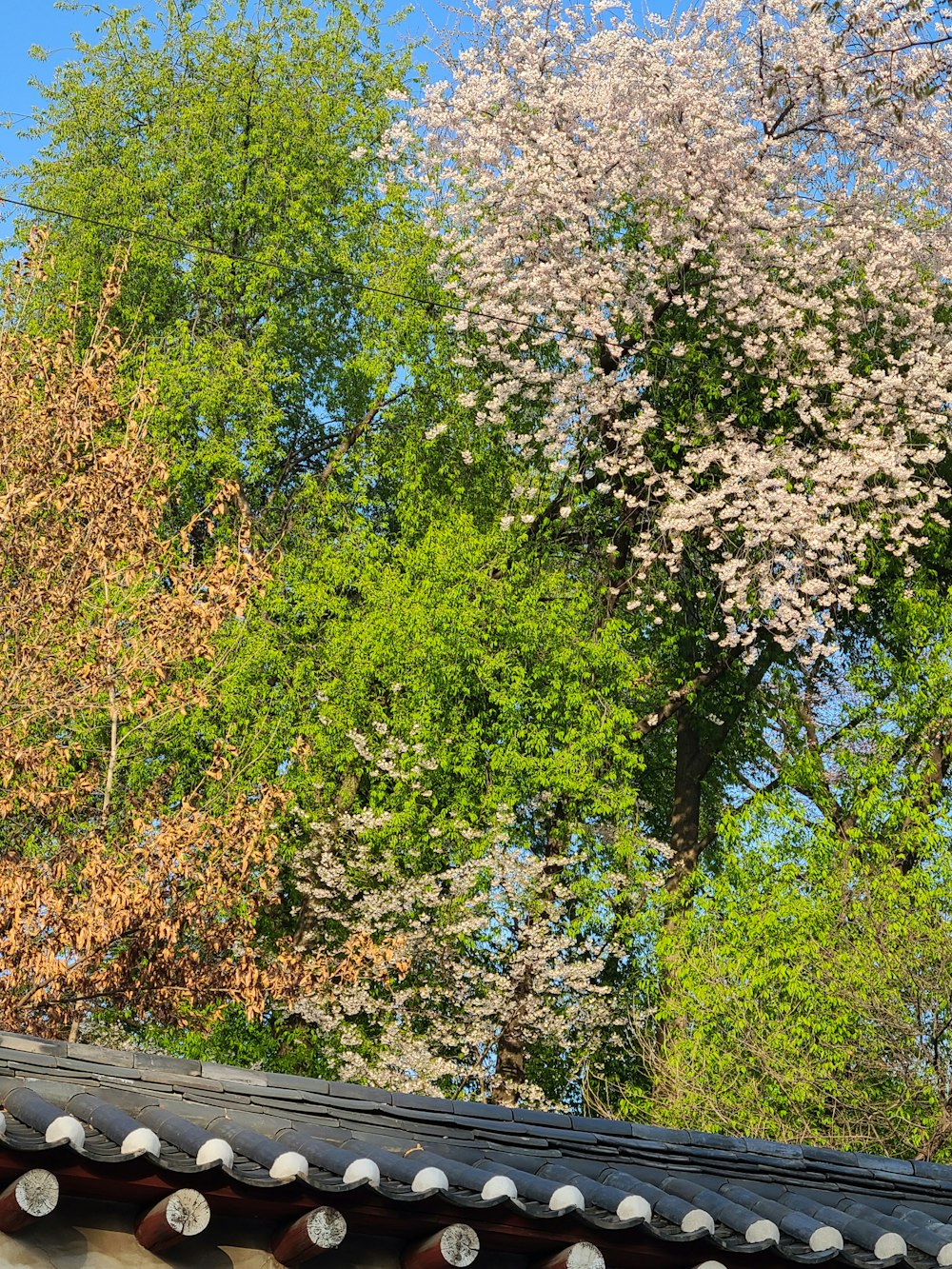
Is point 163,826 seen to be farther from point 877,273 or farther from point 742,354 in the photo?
point 877,273

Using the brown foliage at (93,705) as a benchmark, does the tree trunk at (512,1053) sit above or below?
below

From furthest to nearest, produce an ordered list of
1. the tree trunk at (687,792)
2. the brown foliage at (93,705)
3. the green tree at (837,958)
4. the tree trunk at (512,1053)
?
the tree trunk at (687,792) < the tree trunk at (512,1053) < the green tree at (837,958) < the brown foliage at (93,705)

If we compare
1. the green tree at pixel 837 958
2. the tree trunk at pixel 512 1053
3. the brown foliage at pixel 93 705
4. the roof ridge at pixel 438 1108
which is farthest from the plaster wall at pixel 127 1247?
the tree trunk at pixel 512 1053

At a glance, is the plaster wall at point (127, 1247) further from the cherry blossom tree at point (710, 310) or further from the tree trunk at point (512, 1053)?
the cherry blossom tree at point (710, 310)

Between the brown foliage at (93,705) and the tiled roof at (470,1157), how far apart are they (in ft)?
23.3

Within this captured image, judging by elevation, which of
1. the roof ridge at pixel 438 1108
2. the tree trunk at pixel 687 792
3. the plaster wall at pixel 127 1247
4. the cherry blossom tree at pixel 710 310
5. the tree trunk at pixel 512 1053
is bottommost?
the tree trunk at pixel 512 1053

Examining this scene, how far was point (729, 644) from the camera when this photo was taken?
24.8 metres

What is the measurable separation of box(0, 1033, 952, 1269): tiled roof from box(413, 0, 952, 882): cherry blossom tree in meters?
15.6

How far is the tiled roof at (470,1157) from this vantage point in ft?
17.7

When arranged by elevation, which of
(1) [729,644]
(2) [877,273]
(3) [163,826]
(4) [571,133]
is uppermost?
(4) [571,133]

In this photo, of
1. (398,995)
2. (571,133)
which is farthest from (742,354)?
(398,995)

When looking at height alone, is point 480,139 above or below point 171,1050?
above

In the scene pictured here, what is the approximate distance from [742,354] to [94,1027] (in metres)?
15.0

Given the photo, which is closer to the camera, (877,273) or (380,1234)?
(380,1234)
